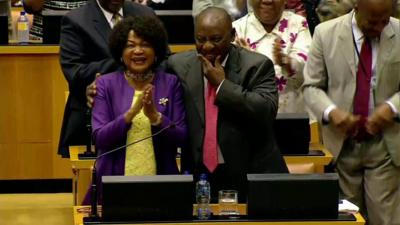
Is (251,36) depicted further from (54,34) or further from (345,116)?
(54,34)

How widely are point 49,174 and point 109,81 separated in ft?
9.96

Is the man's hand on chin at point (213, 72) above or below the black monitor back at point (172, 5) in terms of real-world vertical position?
below

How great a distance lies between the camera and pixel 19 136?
300 inches

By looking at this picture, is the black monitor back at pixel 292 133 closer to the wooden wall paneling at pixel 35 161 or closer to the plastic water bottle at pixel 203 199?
the plastic water bottle at pixel 203 199

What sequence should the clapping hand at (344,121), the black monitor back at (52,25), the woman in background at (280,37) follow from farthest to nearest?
the black monitor back at (52,25), the woman in background at (280,37), the clapping hand at (344,121)

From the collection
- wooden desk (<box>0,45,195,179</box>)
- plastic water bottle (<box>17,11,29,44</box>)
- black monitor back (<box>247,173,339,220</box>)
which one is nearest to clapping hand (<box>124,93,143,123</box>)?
black monitor back (<box>247,173,339,220</box>)

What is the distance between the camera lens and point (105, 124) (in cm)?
468

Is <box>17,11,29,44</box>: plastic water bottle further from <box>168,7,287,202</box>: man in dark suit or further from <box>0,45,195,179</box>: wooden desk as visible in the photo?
<box>168,7,287,202</box>: man in dark suit

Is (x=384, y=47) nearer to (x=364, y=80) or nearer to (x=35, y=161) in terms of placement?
(x=364, y=80)

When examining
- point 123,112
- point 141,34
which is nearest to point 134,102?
point 123,112

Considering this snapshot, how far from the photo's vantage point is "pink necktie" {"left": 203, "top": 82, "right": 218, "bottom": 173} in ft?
15.7

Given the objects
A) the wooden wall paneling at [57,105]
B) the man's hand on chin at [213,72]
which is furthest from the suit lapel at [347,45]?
the wooden wall paneling at [57,105]

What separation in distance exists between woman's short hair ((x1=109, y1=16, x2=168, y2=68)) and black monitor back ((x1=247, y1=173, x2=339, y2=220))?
88cm

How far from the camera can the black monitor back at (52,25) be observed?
23.5 ft
